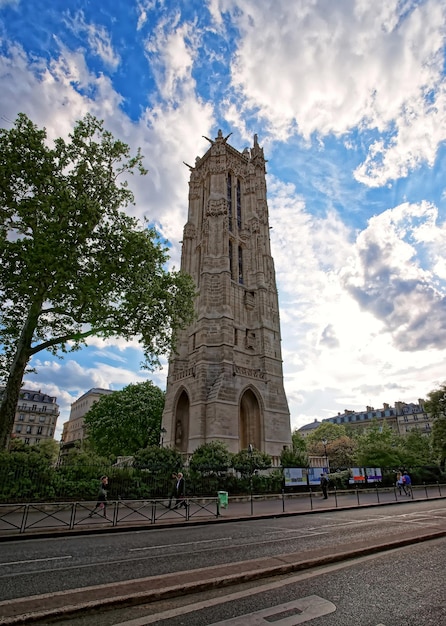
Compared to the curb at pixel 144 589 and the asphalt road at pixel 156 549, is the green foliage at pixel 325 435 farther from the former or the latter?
the curb at pixel 144 589

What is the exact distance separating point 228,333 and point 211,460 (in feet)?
43.1

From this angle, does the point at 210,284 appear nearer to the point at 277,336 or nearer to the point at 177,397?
the point at 277,336

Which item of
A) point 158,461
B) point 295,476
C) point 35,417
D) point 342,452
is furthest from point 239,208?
point 35,417

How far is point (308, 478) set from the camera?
22.0m

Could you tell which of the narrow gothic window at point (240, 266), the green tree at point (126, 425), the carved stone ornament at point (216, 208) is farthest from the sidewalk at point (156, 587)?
the green tree at point (126, 425)

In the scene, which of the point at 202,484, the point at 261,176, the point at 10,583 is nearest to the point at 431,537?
the point at 10,583

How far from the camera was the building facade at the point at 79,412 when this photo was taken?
76394mm

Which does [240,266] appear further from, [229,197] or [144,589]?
[144,589]

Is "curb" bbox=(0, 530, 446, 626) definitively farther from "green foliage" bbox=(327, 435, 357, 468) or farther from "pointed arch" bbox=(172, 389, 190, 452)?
"green foliage" bbox=(327, 435, 357, 468)

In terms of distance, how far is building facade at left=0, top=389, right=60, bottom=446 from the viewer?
6261cm

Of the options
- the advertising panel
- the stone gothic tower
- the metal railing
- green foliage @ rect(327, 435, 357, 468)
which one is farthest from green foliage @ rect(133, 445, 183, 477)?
green foliage @ rect(327, 435, 357, 468)

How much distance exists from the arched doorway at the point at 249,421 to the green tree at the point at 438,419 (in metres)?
19.9

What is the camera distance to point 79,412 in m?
81.2

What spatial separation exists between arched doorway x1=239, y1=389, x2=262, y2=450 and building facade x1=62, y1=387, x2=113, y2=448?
172ft
